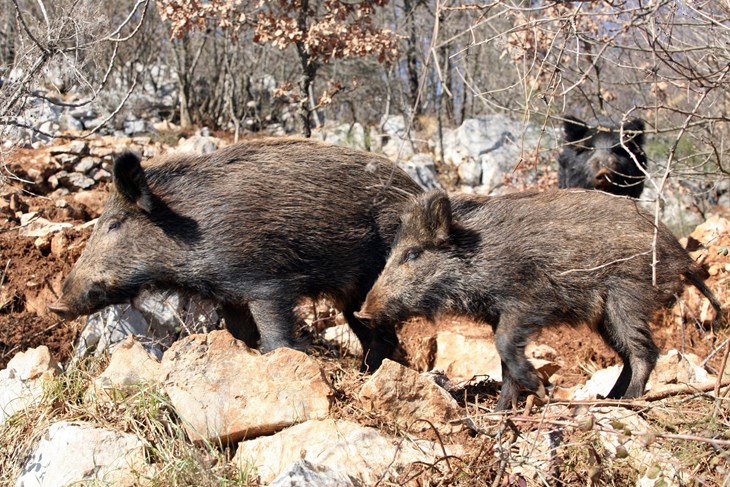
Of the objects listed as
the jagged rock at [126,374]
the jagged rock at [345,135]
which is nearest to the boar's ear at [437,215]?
the jagged rock at [126,374]

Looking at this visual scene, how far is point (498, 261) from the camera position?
568 centimetres

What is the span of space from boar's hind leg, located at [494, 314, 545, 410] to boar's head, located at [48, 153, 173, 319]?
7.95 ft

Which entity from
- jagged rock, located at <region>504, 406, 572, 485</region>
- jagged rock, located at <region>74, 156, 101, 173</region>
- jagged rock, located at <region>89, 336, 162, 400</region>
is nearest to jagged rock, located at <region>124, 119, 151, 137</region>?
jagged rock, located at <region>74, 156, 101, 173</region>

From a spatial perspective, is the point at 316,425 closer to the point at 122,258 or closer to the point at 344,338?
the point at 122,258

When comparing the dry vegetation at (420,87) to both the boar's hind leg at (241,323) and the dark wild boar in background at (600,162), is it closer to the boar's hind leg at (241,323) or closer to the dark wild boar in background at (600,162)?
the dark wild boar in background at (600,162)

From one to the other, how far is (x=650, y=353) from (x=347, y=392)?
6.56 feet

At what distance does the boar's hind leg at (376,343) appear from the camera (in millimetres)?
6121

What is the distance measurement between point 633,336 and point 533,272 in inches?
29.9

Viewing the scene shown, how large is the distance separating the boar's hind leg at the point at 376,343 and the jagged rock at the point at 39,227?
307cm

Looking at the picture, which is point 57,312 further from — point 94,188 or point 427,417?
point 94,188

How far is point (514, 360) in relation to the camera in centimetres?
534

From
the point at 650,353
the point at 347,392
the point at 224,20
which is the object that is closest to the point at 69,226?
the point at 224,20

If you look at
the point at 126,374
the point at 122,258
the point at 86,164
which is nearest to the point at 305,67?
the point at 86,164

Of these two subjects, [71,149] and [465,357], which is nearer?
[465,357]
